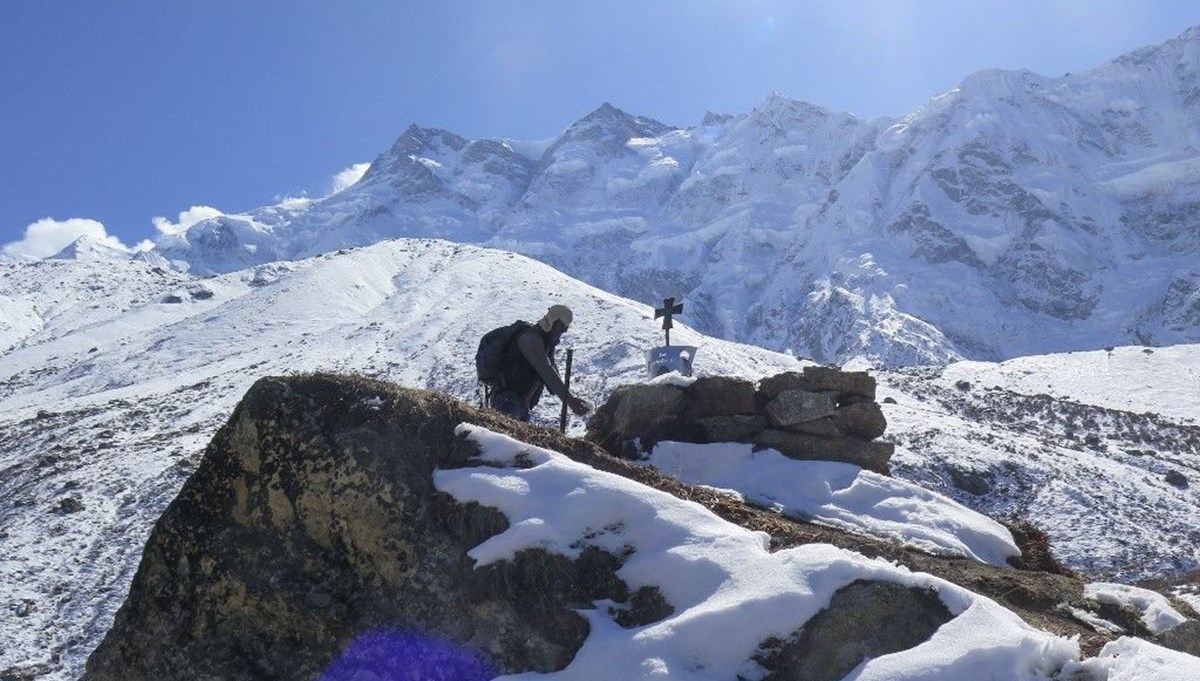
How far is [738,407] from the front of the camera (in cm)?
1020

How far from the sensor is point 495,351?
9.05 m

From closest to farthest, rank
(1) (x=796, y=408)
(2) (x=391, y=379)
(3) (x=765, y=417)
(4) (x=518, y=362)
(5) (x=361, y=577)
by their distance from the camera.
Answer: (5) (x=361, y=577) → (4) (x=518, y=362) → (1) (x=796, y=408) → (3) (x=765, y=417) → (2) (x=391, y=379)

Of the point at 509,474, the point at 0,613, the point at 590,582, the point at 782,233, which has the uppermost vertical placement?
the point at 782,233

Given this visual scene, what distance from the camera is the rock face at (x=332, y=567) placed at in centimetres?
482

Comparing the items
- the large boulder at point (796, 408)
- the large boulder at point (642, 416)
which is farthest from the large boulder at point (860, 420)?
the large boulder at point (642, 416)

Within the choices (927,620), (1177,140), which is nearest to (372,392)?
(927,620)

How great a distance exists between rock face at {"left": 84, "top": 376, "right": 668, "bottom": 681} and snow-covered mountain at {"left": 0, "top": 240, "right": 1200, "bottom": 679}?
3.88m

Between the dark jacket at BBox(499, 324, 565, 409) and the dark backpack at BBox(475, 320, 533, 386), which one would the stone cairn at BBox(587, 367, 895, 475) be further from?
the dark backpack at BBox(475, 320, 533, 386)

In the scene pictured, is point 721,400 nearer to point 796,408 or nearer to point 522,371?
point 796,408

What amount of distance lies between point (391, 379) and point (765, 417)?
30871 millimetres

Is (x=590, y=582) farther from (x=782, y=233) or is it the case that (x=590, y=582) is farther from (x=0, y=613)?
(x=782, y=233)

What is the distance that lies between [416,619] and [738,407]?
19.2ft

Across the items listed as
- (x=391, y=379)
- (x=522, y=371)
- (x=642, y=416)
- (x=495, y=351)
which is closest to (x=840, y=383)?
(x=642, y=416)

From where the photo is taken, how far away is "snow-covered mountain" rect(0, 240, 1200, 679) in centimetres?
1725
